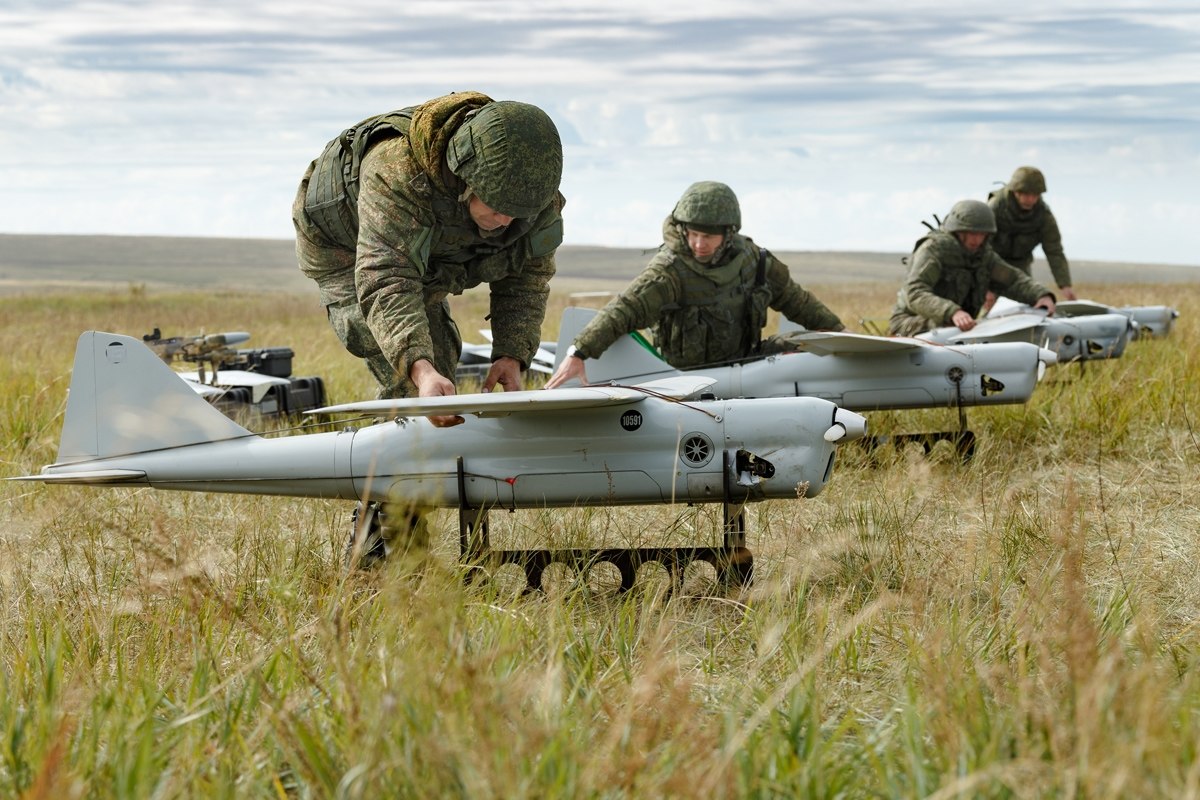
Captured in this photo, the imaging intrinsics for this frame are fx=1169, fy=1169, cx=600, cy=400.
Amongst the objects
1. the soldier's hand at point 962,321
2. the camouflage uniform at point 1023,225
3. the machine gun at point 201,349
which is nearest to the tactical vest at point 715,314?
the soldier's hand at point 962,321

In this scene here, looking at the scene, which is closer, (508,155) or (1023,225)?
(508,155)

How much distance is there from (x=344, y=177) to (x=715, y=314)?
10.7 feet

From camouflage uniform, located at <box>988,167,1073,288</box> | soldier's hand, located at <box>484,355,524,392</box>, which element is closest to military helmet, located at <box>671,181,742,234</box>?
soldier's hand, located at <box>484,355,524,392</box>

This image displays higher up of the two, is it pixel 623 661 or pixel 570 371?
pixel 570 371

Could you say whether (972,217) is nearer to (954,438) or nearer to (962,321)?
(962,321)

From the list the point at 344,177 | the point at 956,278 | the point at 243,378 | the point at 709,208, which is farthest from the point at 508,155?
the point at 956,278

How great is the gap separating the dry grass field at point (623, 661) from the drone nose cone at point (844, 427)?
1.31ft

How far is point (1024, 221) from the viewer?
41.5 feet

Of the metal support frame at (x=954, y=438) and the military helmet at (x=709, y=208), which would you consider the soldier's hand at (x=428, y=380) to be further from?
the metal support frame at (x=954, y=438)

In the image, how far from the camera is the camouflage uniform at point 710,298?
749 cm

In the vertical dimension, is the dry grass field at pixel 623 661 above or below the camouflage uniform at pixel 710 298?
below

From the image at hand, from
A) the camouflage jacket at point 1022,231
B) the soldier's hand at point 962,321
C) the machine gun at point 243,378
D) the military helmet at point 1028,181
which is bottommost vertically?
the machine gun at point 243,378

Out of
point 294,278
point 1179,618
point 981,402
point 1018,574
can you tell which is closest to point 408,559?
point 1018,574

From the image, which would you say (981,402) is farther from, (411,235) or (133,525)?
(133,525)
